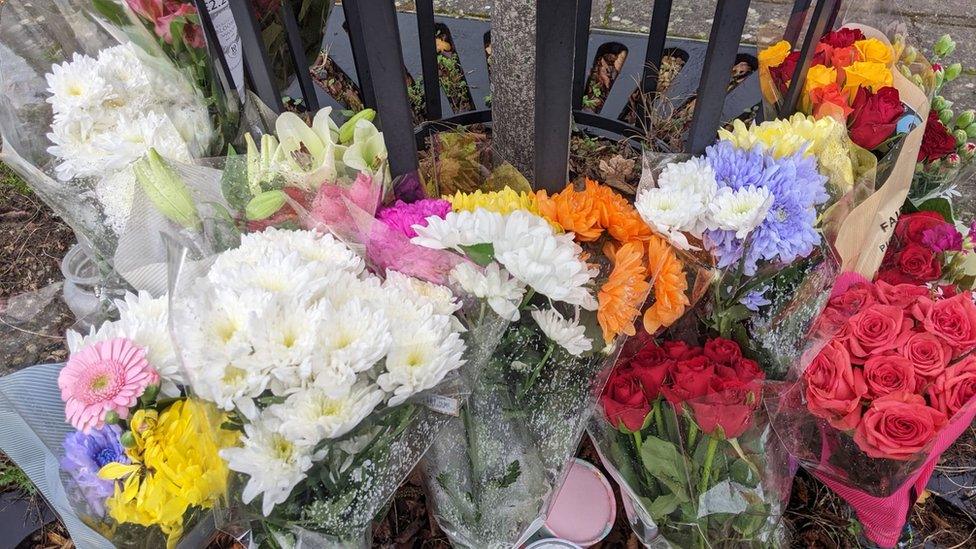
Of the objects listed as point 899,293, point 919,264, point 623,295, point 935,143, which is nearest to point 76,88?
point 623,295

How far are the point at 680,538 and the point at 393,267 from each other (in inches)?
29.4

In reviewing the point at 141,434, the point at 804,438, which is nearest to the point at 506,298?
the point at 141,434

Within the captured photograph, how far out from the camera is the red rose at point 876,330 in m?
1.23

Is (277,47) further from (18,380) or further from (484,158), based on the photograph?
(18,380)

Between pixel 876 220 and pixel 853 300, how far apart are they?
18 cm

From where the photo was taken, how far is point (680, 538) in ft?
4.38

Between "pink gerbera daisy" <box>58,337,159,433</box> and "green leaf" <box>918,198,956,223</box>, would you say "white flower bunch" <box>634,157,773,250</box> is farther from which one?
"pink gerbera daisy" <box>58,337,159,433</box>

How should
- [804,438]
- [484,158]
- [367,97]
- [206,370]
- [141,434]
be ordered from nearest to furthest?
1. [206,370]
2. [141,434]
3. [804,438]
4. [484,158]
5. [367,97]

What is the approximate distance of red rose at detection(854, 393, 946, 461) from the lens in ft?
3.76

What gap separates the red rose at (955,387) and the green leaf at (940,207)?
2.01ft

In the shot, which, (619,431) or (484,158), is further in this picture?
(484,158)

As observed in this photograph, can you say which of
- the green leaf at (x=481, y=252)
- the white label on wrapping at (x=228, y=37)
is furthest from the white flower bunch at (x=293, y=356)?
the white label on wrapping at (x=228, y=37)

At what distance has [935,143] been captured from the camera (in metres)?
1.62

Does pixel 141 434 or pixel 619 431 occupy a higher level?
pixel 141 434
